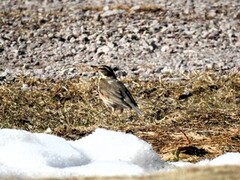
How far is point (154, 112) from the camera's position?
47.1ft

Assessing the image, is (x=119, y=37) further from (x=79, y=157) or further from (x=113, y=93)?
(x=79, y=157)

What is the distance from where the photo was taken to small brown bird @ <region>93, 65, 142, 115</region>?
566 inches

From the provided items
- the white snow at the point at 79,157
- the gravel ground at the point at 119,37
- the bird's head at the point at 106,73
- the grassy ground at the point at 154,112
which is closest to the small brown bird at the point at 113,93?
the bird's head at the point at 106,73

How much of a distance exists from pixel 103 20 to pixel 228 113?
1091cm

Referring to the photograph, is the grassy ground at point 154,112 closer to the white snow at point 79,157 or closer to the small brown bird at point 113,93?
the small brown bird at point 113,93

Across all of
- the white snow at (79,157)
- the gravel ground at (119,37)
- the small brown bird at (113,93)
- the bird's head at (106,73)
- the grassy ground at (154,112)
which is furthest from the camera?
the gravel ground at (119,37)

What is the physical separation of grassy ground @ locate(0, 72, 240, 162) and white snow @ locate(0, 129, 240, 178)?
36.2 inches

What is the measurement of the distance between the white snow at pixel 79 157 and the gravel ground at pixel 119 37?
26.0 ft

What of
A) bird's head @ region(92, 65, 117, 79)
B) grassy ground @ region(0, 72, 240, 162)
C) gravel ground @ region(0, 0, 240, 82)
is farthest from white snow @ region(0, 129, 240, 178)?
gravel ground @ region(0, 0, 240, 82)

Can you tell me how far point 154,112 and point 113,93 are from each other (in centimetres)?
92

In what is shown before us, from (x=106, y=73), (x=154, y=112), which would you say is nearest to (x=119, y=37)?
(x=106, y=73)

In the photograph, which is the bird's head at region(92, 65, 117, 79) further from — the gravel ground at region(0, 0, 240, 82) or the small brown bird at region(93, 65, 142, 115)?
the gravel ground at region(0, 0, 240, 82)

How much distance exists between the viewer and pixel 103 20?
77.0 feet

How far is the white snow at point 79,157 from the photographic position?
818 centimetres
